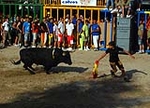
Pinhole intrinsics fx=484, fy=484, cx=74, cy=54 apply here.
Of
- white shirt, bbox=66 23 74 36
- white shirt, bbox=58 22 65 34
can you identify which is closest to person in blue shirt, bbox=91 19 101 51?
white shirt, bbox=66 23 74 36

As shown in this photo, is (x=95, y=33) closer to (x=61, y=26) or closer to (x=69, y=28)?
(x=69, y=28)

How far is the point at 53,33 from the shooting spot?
84.4 ft

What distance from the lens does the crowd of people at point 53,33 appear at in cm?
2509

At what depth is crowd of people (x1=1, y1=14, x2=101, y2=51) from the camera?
2509cm

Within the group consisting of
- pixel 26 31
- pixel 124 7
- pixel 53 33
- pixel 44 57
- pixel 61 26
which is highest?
pixel 124 7

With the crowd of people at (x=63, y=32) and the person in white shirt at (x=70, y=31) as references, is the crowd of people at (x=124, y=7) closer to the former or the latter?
the crowd of people at (x=63, y=32)

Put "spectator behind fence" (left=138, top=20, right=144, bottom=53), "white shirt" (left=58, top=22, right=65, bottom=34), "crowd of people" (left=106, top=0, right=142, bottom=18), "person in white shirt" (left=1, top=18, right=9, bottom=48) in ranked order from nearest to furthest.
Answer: "spectator behind fence" (left=138, top=20, right=144, bottom=53) < "crowd of people" (left=106, top=0, right=142, bottom=18) < "white shirt" (left=58, top=22, right=65, bottom=34) < "person in white shirt" (left=1, top=18, right=9, bottom=48)

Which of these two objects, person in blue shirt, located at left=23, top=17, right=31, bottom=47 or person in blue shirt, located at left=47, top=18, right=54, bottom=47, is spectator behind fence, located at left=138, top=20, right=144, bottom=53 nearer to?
person in blue shirt, located at left=47, top=18, right=54, bottom=47

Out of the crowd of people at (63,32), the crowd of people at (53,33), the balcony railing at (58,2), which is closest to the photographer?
the crowd of people at (63,32)

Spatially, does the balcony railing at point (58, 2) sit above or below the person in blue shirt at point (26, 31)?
above

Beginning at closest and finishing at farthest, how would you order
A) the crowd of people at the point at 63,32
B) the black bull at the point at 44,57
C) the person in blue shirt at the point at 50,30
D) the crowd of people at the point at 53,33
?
the black bull at the point at 44,57, the crowd of people at the point at 63,32, the crowd of people at the point at 53,33, the person in blue shirt at the point at 50,30

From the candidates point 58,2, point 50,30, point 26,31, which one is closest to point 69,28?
point 50,30

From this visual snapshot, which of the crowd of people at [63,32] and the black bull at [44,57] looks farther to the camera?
the crowd of people at [63,32]

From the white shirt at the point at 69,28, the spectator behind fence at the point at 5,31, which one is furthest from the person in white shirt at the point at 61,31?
the spectator behind fence at the point at 5,31
